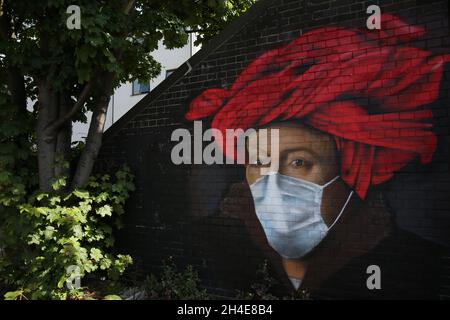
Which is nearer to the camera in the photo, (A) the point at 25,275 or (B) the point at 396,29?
(B) the point at 396,29

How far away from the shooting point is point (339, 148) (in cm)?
413

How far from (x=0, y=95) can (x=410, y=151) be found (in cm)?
490

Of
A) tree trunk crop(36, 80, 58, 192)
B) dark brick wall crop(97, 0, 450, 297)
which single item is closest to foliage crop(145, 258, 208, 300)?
dark brick wall crop(97, 0, 450, 297)

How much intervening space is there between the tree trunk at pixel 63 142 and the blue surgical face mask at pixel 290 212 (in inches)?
100

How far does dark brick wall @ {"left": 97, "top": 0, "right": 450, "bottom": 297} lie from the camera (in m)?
3.68

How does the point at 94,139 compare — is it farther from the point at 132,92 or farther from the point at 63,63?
the point at 132,92

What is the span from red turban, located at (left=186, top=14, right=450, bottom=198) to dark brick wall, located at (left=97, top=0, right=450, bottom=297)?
113 mm

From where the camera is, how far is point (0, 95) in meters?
4.83

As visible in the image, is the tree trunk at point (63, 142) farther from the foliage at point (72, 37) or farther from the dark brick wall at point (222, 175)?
the dark brick wall at point (222, 175)

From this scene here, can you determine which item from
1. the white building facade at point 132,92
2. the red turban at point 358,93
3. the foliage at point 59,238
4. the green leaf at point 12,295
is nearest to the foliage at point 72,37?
the foliage at point 59,238

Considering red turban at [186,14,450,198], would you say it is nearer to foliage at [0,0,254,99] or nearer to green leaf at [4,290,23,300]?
foliage at [0,0,254,99]

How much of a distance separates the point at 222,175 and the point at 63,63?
241 cm
